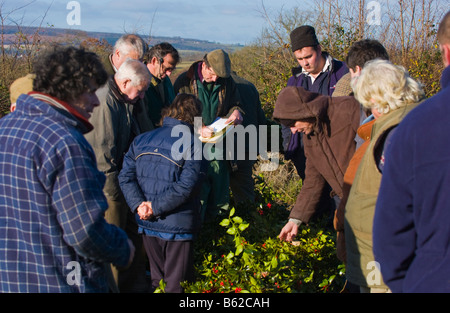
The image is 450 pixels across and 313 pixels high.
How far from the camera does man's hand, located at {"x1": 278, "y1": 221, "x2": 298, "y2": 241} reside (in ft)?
11.5

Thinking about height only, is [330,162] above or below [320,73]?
below

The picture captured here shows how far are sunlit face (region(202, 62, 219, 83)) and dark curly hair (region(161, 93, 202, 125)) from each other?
4.09 ft

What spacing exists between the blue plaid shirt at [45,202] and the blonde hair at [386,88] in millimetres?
1410

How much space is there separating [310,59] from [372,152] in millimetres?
2602

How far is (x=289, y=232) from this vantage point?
3.51m

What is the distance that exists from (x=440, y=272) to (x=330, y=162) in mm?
1669

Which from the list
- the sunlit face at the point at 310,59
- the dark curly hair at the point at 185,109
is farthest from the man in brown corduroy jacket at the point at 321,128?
the sunlit face at the point at 310,59

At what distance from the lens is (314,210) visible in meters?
3.51

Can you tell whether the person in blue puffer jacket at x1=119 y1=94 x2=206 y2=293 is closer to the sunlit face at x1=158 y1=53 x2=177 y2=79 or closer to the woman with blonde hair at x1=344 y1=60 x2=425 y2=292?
the sunlit face at x1=158 y1=53 x2=177 y2=79

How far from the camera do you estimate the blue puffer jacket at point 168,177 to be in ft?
11.7

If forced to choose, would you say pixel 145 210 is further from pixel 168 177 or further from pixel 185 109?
pixel 185 109

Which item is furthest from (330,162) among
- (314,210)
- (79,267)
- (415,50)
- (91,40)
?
(91,40)

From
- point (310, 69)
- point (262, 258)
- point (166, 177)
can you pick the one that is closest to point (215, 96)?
point (310, 69)
